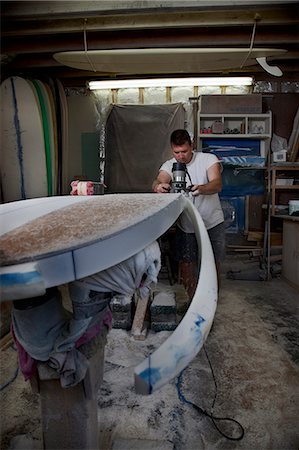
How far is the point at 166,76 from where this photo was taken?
421 centimetres

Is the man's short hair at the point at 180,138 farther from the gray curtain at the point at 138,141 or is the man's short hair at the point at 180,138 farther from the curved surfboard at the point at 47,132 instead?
the gray curtain at the point at 138,141

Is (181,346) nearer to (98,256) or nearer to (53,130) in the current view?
(98,256)

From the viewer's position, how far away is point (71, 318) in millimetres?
766

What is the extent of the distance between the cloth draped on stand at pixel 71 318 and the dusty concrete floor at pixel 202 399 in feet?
A: 2.00

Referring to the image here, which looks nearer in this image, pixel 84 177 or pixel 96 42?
pixel 96 42

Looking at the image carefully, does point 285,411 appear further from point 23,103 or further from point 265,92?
point 265,92

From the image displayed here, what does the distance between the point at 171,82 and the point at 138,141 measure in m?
0.85

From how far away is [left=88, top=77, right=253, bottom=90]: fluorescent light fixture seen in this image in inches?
157

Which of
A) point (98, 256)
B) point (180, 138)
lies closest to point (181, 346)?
point (98, 256)

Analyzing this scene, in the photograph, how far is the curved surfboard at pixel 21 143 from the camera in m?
2.91

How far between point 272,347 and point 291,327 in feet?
1.34

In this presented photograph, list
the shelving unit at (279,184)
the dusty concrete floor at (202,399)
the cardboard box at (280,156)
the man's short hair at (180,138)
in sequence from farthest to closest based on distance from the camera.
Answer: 1. the cardboard box at (280,156)
2. the shelving unit at (279,184)
3. the man's short hair at (180,138)
4. the dusty concrete floor at (202,399)

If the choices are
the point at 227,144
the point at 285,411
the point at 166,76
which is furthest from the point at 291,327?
the point at 166,76

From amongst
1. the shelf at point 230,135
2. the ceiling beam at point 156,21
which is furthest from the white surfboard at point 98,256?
the shelf at point 230,135
